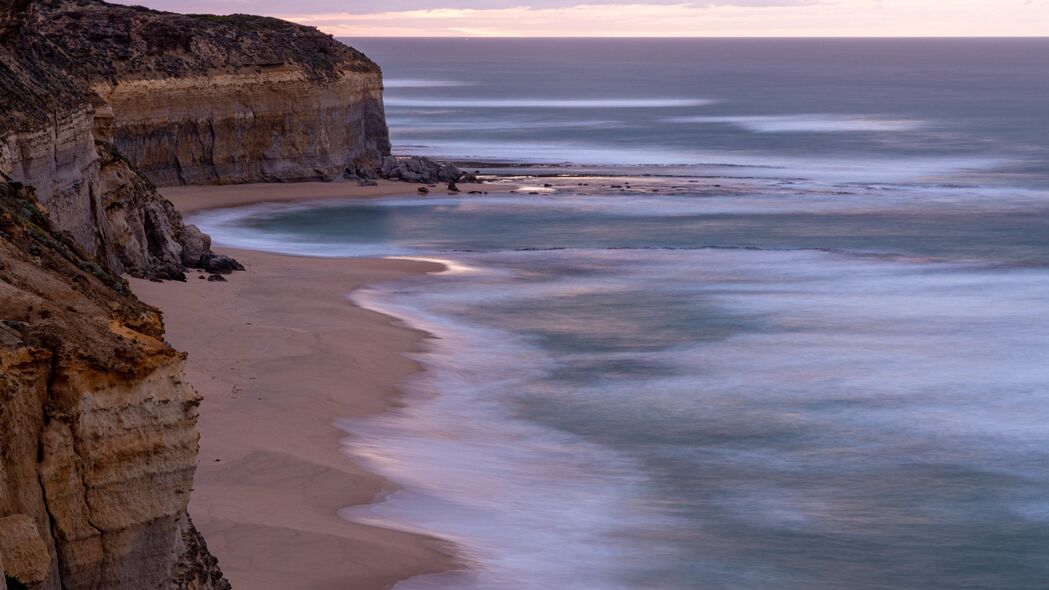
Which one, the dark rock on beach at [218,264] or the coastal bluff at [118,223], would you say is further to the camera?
the dark rock on beach at [218,264]

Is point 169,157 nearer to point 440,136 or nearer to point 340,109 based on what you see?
point 340,109

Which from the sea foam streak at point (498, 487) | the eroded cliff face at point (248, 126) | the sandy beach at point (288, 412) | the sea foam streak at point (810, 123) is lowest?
the sea foam streak at point (498, 487)

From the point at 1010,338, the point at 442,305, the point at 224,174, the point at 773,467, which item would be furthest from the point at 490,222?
the point at 773,467

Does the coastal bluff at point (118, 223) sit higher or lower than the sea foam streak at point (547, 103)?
lower

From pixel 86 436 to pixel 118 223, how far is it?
19.5 m

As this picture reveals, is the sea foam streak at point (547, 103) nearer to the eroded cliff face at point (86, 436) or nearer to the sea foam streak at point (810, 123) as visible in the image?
the sea foam streak at point (810, 123)

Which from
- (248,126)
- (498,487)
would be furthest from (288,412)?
(248,126)

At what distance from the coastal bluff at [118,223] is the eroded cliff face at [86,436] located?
0.01 metres

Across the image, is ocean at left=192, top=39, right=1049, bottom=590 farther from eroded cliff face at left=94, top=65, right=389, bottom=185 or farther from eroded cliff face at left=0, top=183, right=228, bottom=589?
eroded cliff face at left=0, top=183, right=228, bottom=589

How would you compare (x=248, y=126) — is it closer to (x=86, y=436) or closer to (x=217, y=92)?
(x=217, y=92)

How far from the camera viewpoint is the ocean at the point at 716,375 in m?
17.5

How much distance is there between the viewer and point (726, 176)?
6281 cm

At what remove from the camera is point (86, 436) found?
9.42 m

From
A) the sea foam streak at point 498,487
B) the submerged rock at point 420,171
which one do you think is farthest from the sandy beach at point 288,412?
the submerged rock at point 420,171
